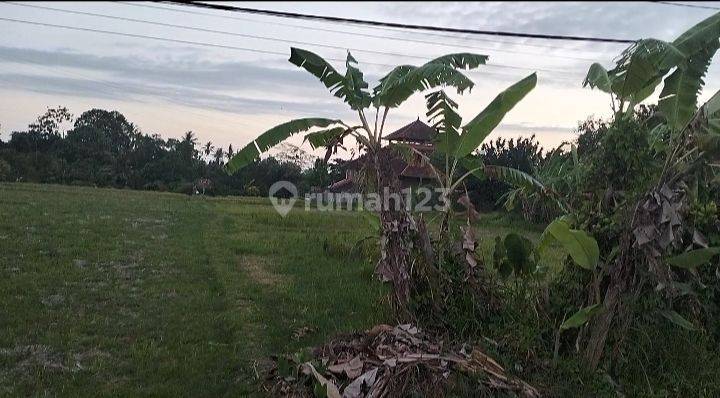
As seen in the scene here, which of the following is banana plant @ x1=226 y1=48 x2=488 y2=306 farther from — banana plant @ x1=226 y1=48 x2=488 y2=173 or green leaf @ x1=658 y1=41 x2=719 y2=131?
green leaf @ x1=658 y1=41 x2=719 y2=131

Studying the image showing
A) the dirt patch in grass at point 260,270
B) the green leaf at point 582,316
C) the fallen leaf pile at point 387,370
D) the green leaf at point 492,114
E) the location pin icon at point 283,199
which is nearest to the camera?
the fallen leaf pile at point 387,370

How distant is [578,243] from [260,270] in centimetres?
567

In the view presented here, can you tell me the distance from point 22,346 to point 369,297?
3550 mm

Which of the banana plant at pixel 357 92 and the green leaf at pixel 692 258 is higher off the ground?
the banana plant at pixel 357 92

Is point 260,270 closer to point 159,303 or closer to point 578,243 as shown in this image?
point 159,303

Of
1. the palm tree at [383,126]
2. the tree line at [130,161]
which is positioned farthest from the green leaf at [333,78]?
the tree line at [130,161]

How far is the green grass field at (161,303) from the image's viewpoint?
176 inches

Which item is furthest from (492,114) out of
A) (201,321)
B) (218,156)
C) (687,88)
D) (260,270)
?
(218,156)

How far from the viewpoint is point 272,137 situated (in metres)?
5.47

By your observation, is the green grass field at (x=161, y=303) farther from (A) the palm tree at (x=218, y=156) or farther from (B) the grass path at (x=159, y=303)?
(A) the palm tree at (x=218, y=156)

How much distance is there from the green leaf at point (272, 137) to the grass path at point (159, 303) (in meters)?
1.63

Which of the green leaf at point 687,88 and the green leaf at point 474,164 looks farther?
the green leaf at point 474,164

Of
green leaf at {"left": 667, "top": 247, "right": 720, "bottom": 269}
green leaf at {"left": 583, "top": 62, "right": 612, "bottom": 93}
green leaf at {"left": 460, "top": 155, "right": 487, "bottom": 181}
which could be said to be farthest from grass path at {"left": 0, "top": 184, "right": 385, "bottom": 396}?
green leaf at {"left": 583, "top": 62, "right": 612, "bottom": 93}

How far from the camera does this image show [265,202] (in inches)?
886
